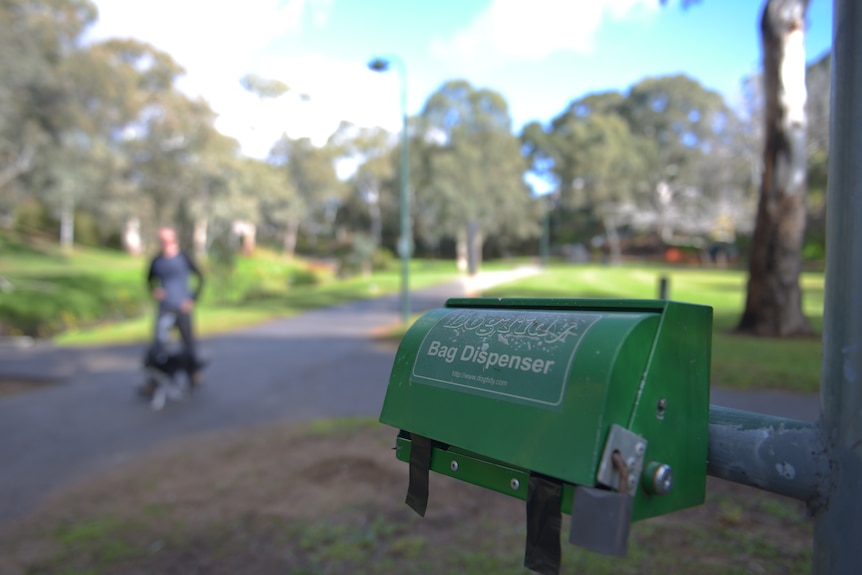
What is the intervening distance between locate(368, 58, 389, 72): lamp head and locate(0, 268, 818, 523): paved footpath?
6465 mm

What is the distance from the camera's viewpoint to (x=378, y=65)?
14.8m

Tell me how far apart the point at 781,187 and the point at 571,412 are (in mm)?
11880

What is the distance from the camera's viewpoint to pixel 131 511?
14.5ft

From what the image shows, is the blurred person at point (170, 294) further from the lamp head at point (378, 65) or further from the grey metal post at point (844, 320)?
the lamp head at point (378, 65)

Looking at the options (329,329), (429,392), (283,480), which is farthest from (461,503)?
(329,329)

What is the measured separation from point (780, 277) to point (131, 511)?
11222 mm

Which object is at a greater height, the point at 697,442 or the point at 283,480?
the point at 697,442

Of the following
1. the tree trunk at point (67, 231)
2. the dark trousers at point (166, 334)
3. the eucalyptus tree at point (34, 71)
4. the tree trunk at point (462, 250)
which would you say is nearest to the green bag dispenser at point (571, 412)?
the dark trousers at point (166, 334)

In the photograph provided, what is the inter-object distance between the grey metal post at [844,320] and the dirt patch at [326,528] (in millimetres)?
2344

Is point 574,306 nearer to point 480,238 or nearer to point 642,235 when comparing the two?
point 480,238

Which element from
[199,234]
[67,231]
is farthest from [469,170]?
[67,231]

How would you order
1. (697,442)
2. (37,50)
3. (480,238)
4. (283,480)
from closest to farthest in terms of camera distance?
1. (697,442)
2. (283,480)
3. (37,50)
4. (480,238)

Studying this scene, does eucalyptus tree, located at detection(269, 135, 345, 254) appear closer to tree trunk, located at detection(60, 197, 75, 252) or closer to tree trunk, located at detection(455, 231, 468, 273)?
tree trunk, located at detection(455, 231, 468, 273)

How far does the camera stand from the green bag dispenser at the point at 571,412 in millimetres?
1126
